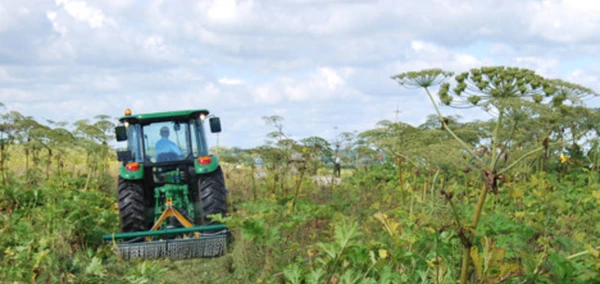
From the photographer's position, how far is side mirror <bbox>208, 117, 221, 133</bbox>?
1002 cm

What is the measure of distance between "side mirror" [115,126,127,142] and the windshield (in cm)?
30

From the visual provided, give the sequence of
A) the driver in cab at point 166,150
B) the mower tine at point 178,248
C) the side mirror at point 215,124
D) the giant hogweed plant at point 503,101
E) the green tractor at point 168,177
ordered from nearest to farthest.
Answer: the giant hogweed plant at point 503,101, the mower tine at point 178,248, the green tractor at point 168,177, the side mirror at point 215,124, the driver in cab at point 166,150

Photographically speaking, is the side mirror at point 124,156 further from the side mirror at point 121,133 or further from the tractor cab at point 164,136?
the side mirror at point 121,133

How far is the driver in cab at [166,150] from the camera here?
33.4 feet

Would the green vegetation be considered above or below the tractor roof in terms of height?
below

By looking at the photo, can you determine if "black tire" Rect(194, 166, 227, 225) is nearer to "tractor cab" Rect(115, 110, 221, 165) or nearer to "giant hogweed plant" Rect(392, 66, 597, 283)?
"tractor cab" Rect(115, 110, 221, 165)

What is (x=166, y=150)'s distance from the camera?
10258 mm

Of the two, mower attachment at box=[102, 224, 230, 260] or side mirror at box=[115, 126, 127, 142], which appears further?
side mirror at box=[115, 126, 127, 142]

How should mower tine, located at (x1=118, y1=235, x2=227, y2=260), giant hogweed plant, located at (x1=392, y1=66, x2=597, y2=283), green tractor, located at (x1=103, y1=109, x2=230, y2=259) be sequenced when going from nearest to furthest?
giant hogweed plant, located at (x1=392, y1=66, x2=597, y2=283) < mower tine, located at (x1=118, y1=235, x2=227, y2=260) < green tractor, located at (x1=103, y1=109, x2=230, y2=259)

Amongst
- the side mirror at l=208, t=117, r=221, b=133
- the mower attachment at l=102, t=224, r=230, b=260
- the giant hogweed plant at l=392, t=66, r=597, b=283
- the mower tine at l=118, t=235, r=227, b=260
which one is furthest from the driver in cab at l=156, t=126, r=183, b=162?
the giant hogweed plant at l=392, t=66, r=597, b=283

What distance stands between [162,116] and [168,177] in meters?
0.82

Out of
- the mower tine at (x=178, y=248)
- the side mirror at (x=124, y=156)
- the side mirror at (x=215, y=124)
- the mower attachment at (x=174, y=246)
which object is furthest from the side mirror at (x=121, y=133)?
the mower tine at (x=178, y=248)

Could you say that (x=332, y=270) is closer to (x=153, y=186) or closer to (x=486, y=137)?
(x=486, y=137)

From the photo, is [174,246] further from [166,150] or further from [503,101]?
[503,101]
